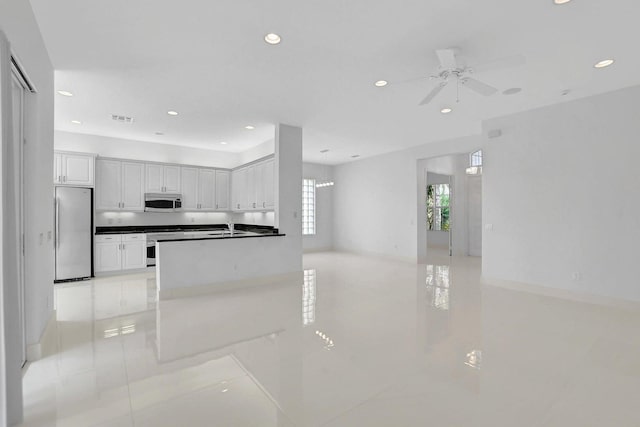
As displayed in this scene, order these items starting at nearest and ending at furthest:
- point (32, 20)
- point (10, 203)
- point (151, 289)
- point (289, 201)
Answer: point (10, 203) < point (32, 20) < point (151, 289) < point (289, 201)

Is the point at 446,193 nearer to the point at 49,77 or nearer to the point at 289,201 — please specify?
the point at 289,201

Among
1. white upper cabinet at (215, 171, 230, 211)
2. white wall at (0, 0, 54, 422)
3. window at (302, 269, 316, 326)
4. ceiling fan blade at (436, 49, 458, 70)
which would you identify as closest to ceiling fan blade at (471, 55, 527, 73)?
ceiling fan blade at (436, 49, 458, 70)

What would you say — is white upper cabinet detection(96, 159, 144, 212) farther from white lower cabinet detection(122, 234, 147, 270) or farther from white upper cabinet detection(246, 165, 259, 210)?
white upper cabinet detection(246, 165, 259, 210)

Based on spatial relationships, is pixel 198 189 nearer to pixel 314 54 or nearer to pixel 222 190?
pixel 222 190

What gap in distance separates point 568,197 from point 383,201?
4922mm

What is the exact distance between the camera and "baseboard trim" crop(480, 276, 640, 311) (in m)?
4.42

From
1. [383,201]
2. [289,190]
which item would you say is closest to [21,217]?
[289,190]

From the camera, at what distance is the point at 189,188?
7848mm

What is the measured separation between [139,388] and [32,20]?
11.0 feet

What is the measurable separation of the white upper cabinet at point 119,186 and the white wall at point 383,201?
Result: 20.3 feet

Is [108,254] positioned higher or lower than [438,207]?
lower

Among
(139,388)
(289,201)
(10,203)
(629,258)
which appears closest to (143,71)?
(10,203)

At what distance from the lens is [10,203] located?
198 centimetres

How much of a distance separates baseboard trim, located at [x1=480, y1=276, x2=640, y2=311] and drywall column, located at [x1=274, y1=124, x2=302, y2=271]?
3772mm
